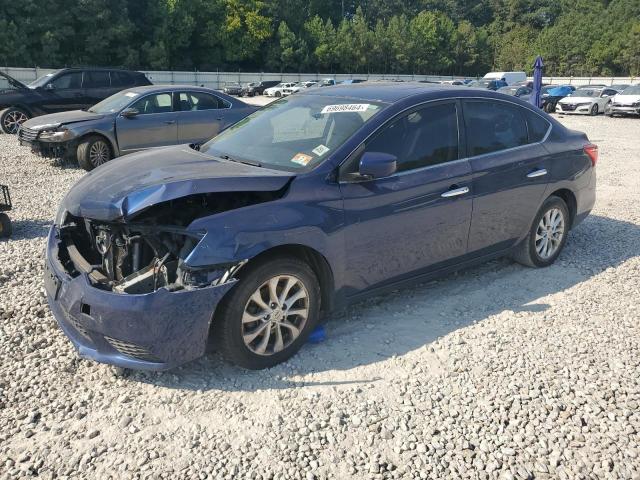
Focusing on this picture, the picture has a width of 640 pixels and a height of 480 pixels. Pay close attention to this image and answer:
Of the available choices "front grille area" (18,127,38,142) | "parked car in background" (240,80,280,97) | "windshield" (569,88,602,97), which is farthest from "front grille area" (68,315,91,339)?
"parked car in background" (240,80,280,97)

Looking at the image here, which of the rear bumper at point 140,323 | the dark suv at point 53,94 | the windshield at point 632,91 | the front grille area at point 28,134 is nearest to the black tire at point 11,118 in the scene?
the dark suv at point 53,94

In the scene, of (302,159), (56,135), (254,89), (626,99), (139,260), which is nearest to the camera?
(139,260)

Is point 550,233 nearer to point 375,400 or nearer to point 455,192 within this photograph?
point 455,192

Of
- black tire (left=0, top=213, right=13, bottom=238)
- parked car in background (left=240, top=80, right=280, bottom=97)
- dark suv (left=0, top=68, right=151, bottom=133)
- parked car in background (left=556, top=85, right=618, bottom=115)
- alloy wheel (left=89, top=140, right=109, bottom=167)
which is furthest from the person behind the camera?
parked car in background (left=240, top=80, right=280, bottom=97)

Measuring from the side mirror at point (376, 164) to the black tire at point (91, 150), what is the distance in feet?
24.7

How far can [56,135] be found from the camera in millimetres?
9758

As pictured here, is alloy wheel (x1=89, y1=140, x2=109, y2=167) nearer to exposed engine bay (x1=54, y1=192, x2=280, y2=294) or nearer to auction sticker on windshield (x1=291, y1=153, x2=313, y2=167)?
exposed engine bay (x1=54, y1=192, x2=280, y2=294)

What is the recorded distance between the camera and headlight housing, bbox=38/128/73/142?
31.9 ft

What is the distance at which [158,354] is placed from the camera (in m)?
3.12

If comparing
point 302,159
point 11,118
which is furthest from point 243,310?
point 11,118

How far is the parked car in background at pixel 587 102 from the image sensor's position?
26344mm

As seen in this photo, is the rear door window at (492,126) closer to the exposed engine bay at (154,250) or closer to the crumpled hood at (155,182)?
the crumpled hood at (155,182)

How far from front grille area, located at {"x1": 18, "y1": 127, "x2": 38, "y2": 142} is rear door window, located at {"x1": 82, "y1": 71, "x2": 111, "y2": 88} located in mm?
4551

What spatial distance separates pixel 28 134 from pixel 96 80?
500 cm
